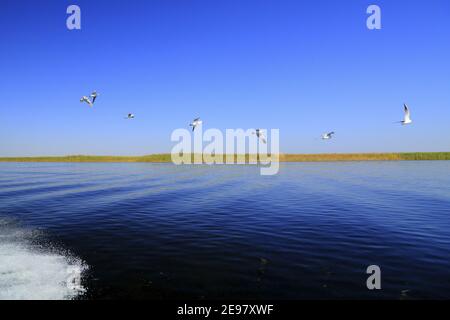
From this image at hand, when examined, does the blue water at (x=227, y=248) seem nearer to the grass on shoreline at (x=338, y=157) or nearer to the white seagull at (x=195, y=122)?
the white seagull at (x=195, y=122)

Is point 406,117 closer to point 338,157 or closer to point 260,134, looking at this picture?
point 260,134

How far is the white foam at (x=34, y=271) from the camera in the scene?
9336 mm

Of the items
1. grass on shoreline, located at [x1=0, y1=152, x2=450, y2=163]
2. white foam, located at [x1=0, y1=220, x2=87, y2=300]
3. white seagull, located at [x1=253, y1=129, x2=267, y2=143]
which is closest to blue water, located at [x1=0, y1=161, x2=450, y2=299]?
white foam, located at [x1=0, y1=220, x2=87, y2=300]

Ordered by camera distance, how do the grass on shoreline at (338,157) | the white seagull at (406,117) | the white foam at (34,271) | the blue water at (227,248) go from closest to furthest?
the white foam at (34,271) < the blue water at (227,248) < the white seagull at (406,117) < the grass on shoreline at (338,157)

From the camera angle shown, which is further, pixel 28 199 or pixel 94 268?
pixel 28 199

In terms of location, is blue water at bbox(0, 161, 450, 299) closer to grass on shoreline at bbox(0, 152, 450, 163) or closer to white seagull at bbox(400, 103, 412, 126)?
white seagull at bbox(400, 103, 412, 126)

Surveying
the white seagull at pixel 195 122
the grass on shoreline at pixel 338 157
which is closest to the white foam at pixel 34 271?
the white seagull at pixel 195 122

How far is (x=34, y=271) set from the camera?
36.1 feet

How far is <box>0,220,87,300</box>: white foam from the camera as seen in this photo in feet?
30.6
